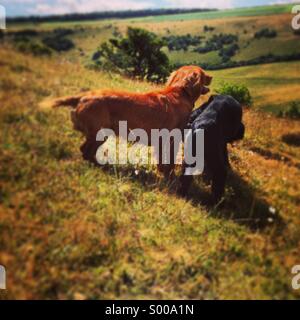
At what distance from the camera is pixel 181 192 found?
576cm

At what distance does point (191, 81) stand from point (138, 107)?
1.14m

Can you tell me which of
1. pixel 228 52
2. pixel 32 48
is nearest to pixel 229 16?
pixel 228 52

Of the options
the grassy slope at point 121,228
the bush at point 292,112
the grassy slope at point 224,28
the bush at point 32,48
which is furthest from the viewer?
the bush at point 292,112

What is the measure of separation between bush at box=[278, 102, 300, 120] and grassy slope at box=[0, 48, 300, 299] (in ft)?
15.9

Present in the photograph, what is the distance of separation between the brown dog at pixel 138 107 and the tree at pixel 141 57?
2571 millimetres

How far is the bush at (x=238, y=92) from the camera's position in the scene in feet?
26.4

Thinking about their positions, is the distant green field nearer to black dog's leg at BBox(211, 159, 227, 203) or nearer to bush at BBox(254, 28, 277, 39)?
bush at BBox(254, 28, 277, 39)

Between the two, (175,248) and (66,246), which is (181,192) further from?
(66,246)

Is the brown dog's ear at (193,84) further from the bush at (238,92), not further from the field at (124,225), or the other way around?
the bush at (238,92)

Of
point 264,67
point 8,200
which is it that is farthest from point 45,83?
point 264,67

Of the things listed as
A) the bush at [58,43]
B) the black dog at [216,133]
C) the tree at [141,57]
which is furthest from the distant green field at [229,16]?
the black dog at [216,133]

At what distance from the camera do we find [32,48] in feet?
36.5

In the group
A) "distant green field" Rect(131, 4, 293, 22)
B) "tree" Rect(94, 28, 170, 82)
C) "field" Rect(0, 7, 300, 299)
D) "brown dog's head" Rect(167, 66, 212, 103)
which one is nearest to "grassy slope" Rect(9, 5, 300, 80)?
"distant green field" Rect(131, 4, 293, 22)

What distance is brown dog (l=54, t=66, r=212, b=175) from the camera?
17.4ft
